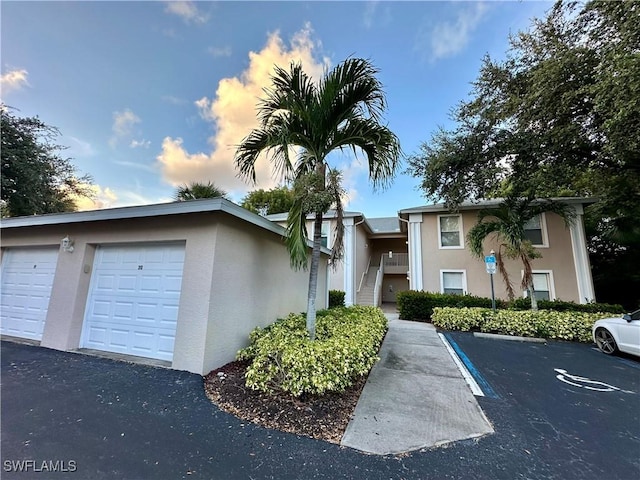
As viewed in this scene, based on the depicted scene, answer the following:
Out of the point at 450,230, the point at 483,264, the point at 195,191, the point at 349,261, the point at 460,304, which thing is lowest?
the point at 460,304

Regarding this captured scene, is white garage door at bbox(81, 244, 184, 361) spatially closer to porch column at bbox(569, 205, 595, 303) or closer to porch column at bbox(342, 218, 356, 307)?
porch column at bbox(342, 218, 356, 307)

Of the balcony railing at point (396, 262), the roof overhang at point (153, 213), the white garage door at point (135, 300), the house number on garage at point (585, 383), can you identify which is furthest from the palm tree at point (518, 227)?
the white garage door at point (135, 300)

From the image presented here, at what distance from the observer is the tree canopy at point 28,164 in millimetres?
10227

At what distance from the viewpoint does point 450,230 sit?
40.1 ft

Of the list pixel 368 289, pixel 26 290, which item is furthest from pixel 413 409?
pixel 368 289

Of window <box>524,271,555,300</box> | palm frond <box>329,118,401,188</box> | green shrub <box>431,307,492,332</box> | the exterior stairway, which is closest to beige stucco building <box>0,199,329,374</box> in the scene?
palm frond <box>329,118,401,188</box>

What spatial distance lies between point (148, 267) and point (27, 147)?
11011mm

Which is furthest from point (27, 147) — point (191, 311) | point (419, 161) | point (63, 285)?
point (419, 161)

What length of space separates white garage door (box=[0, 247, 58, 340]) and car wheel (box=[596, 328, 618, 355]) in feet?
42.8

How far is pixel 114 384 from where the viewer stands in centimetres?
374

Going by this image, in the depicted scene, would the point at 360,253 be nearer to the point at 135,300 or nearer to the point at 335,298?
the point at 335,298

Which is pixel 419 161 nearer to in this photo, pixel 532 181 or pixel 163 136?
pixel 532 181

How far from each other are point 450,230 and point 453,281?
2364 mm

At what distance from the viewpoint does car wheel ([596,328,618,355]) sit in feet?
20.4
